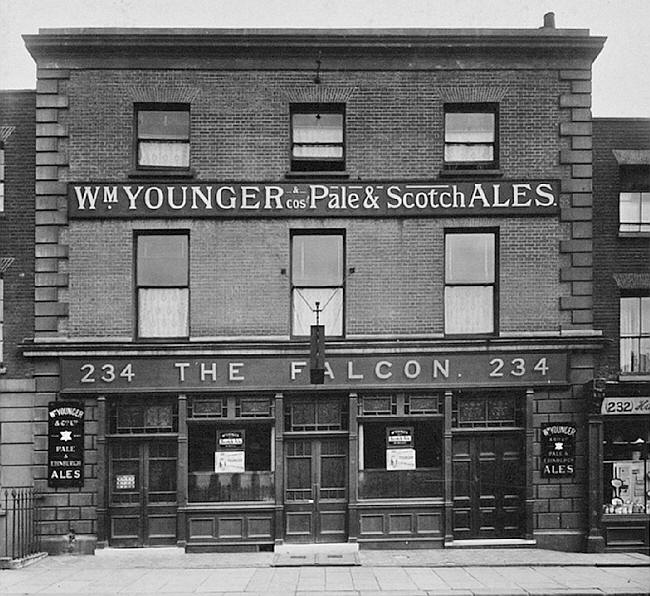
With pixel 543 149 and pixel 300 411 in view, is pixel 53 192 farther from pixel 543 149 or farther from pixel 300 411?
pixel 543 149

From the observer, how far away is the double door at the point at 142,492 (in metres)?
14.5

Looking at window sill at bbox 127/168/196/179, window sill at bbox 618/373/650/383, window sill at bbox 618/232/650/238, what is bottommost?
window sill at bbox 618/373/650/383

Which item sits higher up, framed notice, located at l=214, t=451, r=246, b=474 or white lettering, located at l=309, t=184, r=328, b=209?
white lettering, located at l=309, t=184, r=328, b=209

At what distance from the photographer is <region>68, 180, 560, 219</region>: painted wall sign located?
1475 cm

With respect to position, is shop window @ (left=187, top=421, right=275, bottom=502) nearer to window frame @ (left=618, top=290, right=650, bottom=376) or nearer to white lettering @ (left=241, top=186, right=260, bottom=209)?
white lettering @ (left=241, top=186, right=260, bottom=209)

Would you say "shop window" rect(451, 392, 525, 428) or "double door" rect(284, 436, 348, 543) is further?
"shop window" rect(451, 392, 525, 428)

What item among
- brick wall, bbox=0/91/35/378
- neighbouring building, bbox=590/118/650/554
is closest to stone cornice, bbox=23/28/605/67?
brick wall, bbox=0/91/35/378

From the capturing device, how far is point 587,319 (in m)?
14.8

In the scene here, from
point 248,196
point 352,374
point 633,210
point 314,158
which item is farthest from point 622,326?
point 248,196

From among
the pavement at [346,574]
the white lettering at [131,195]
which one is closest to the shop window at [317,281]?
the white lettering at [131,195]

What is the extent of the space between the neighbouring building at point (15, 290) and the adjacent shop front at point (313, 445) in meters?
1.03

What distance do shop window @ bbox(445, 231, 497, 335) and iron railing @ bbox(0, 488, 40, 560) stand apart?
28.8 ft

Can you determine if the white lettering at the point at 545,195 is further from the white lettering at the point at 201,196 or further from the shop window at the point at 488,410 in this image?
the white lettering at the point at 201,196

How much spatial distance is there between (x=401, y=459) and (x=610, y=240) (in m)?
6.15
